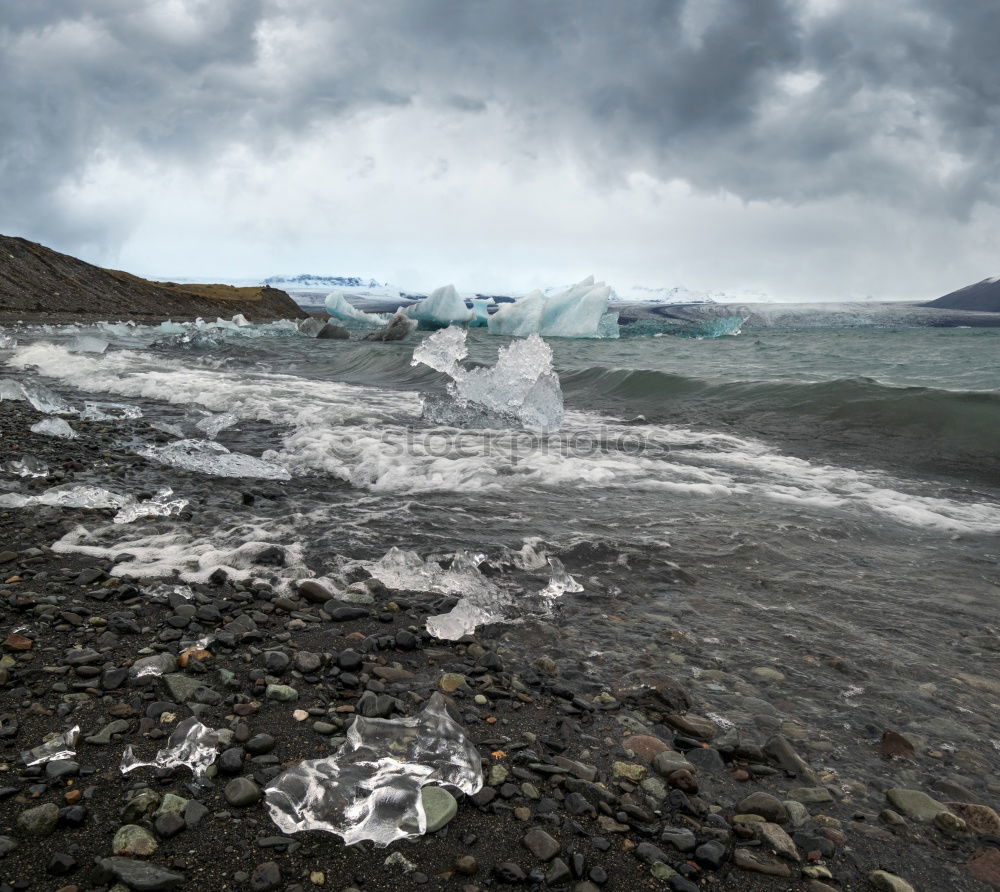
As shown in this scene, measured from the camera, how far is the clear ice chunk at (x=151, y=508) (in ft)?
13.2

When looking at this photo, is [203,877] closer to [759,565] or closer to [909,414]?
[759,565]

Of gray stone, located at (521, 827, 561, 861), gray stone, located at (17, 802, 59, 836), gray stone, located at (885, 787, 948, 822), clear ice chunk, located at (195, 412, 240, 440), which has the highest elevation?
clear ice chunk, located at (195, 412, 240, 440)

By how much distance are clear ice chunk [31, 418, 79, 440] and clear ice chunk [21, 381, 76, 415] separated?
136 cm

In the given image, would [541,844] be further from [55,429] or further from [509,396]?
[509,396]

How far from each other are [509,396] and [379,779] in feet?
26.3

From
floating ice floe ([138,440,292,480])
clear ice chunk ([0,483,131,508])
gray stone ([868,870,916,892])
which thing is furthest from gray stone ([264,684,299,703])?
floating ice floe ([138,440,292,480])

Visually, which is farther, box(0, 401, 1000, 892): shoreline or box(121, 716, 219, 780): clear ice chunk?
box(121, 716, 219, 780): clear ice chunk

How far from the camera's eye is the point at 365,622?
9.51 feet

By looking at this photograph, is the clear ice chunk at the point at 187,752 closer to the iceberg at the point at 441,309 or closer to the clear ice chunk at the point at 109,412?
the clear ice chunk at the point at 109,412

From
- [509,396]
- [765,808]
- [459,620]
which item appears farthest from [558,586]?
[509,396]

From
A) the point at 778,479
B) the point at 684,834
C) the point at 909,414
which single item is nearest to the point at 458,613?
the point at 684,834

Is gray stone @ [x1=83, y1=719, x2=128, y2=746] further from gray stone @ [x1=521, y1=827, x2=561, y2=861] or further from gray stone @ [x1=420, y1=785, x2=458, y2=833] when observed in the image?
gray stone @ [x1=521, y1=827, x2=561, y2=861]

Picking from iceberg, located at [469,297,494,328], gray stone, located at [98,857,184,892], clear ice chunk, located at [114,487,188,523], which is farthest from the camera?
iceberg, located at [469,297,494,328]

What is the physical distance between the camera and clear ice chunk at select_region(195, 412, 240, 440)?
733cm
